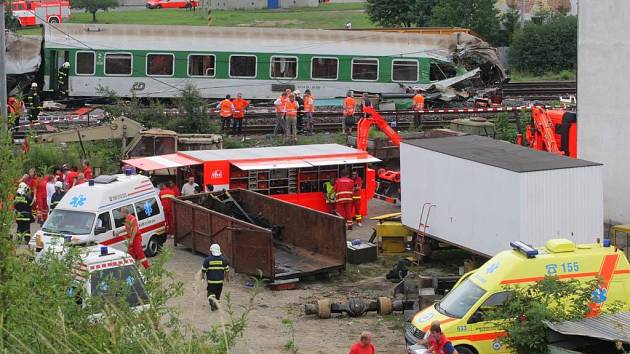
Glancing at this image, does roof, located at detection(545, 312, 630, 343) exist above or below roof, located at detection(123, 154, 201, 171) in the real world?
below

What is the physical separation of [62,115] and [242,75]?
6.54 metres

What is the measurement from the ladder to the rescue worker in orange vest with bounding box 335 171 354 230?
3185mm

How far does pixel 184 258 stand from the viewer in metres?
23.0

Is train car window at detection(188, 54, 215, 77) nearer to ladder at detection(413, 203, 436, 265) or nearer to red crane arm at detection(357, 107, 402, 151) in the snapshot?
red crane arm at detection(357, 107, 402, 151)

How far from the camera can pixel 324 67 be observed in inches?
1569

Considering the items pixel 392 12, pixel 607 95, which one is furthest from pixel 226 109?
pixel 392 12

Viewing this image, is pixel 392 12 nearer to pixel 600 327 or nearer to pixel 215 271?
pixel 215 271

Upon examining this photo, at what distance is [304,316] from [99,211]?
4.82 m

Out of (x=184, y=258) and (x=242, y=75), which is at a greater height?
(x=242, y=75)

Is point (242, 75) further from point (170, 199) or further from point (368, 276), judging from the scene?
point (368, 276)

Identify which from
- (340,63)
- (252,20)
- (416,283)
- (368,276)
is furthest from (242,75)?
(252,20)

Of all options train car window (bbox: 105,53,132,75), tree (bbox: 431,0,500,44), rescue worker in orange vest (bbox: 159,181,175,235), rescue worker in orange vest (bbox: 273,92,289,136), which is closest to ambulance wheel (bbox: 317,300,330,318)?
rescue worker in orange vest (bbox: 159,181,175,235)

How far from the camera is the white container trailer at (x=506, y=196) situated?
1916 centimetres

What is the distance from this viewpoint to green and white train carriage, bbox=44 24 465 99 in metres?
39.1
